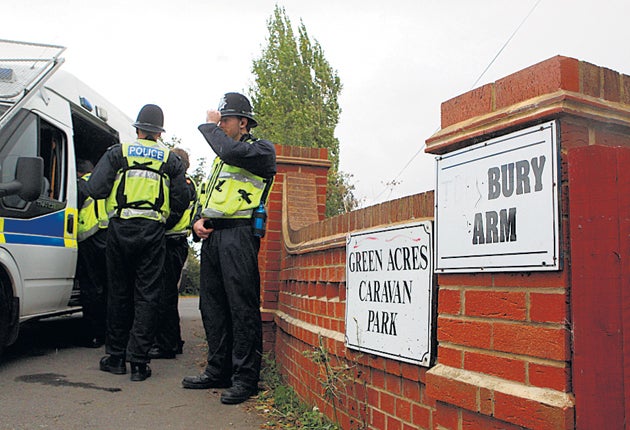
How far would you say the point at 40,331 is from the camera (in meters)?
7.94

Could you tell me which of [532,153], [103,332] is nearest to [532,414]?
[532,153]

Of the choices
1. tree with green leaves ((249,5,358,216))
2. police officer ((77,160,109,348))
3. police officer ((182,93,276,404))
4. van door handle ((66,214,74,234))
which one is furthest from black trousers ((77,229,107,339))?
tree with green leaves ((249,5,358,216))

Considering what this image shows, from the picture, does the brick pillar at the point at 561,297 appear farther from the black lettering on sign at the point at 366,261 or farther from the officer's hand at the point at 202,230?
the officer's hand at the point at 202,230

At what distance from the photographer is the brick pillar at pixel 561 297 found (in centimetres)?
179

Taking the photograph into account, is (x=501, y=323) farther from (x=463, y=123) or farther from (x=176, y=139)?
(x=176, y=139)

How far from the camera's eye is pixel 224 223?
189 inches

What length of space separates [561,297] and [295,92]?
1178 inches

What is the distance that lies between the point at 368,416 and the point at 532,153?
1.65 meters

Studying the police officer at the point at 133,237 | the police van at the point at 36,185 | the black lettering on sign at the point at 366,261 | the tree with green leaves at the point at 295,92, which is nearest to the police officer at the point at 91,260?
the police van at the point at 36,185

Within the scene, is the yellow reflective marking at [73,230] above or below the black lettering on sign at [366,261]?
above

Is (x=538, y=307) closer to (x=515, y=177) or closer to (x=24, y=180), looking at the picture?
(x=515, y=177)

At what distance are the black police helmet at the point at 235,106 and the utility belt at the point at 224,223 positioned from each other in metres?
0.78

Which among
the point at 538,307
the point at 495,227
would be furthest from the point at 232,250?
the point at 538,307

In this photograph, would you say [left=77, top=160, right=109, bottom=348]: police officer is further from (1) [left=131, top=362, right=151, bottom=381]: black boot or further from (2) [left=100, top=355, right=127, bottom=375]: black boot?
(1) [left=131, top=362, right=151, bottom=381]: black boot
